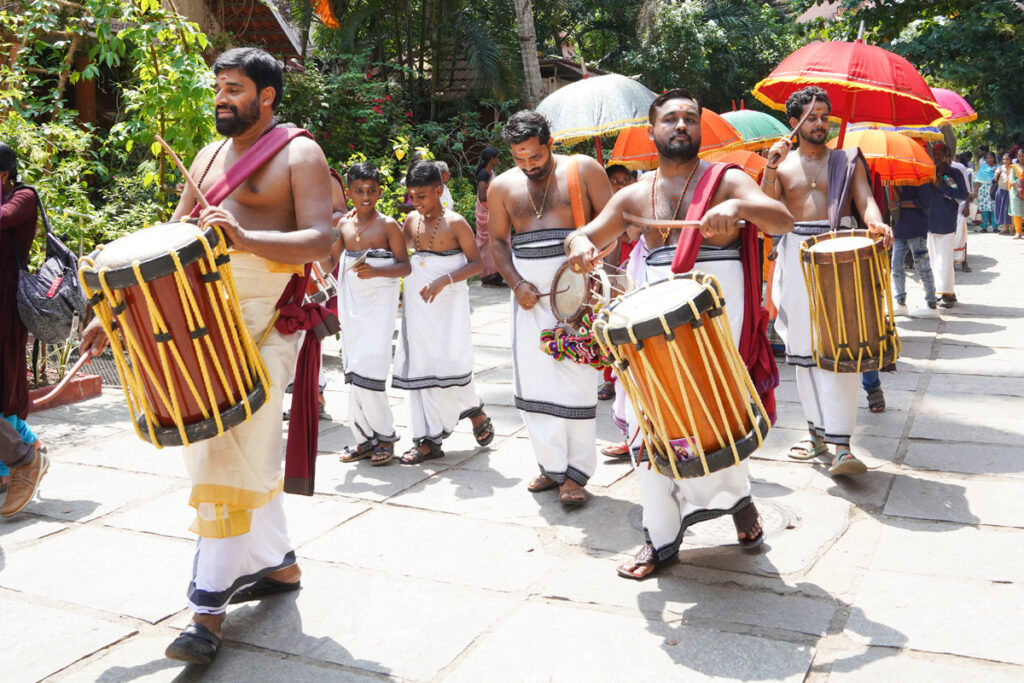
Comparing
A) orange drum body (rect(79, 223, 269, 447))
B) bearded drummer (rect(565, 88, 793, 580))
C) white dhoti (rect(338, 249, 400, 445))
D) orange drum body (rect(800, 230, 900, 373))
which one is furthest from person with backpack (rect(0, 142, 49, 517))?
orange drum body (rect(800, 230, 900, 373))

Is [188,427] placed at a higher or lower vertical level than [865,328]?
higher

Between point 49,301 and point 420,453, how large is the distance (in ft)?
7.40

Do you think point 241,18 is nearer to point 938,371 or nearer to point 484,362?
point 484,362

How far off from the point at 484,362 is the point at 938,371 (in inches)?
152

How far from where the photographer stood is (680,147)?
430cm

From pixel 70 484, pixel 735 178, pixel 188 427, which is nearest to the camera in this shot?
pixel 188 427

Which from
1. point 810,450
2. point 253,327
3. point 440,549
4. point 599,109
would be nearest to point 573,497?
point 440,549

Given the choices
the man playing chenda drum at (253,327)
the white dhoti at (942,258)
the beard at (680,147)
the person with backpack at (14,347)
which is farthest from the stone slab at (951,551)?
the white dhoti at (942,258)

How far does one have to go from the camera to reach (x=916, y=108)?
6.83 m

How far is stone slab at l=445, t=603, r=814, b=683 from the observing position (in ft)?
10.7

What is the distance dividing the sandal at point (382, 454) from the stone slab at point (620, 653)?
2407 mm

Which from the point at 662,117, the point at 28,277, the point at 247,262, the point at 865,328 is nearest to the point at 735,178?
the point at 662,117

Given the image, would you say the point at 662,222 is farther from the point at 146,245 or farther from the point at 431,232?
the point at 431,232

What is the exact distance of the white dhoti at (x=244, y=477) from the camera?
3.56 m
